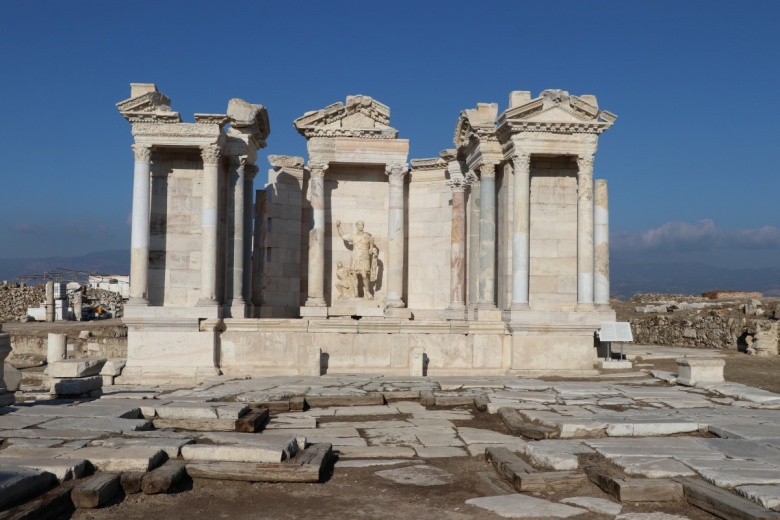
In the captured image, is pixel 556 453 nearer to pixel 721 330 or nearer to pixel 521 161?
pixel 521 161

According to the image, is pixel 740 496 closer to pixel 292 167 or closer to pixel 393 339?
pixel 393 339

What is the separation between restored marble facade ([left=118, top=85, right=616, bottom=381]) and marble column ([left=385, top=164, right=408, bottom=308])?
0.07m

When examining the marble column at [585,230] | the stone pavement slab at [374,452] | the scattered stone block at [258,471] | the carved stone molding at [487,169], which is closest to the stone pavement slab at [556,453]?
the stone pavement slab at [374,452]

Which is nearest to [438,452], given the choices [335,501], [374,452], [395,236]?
[374,452]

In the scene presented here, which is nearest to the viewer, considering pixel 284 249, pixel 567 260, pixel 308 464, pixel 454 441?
pixel 308 464

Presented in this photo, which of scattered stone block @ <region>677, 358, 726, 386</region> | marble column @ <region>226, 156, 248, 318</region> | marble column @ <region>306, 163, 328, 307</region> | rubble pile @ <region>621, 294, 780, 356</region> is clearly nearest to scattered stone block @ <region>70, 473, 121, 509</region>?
scattered stone block @ <region>677, 358, 726, 386</region>

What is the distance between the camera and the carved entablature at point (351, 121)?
22109 millimetres

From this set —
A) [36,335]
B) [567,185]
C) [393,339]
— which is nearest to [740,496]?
[393,339]

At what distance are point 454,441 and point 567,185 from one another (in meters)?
11.5

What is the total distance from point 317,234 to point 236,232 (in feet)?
8.22

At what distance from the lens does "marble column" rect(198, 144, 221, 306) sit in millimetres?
19016

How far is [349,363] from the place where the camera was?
60.4ft

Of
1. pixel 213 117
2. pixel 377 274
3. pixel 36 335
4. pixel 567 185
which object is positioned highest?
pixel 213 117

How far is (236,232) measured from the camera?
20.4 meters
